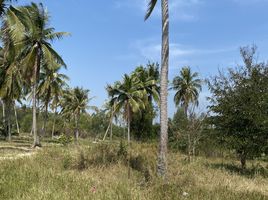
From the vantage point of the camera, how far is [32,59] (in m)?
32.8

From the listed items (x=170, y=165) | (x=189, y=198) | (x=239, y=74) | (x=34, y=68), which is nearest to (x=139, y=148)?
(x=170, y=165)

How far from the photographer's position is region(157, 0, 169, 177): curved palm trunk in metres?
12.8

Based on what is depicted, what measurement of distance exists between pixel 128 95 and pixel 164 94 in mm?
31885

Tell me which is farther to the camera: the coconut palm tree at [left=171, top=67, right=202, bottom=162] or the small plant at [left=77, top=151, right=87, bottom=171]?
the coconut palm tree at [left=171, top=67, right=202, bottom=162]

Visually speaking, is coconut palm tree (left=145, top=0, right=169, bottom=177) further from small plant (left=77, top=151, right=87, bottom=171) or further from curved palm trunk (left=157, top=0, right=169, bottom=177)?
Answer: small plant (left=77, top=151, right=87, bottom=171)

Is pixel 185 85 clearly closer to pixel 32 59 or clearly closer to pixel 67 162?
pixel 32 59

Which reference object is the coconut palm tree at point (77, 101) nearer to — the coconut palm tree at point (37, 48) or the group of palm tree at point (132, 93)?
the group of palm tree at point (132, 93)

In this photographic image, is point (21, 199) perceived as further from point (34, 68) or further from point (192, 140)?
point (34, 68)

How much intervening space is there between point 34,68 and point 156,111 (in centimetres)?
Answer: 2199

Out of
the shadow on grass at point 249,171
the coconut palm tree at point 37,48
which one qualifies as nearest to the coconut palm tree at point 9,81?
the coconut palm tree at point 37,48

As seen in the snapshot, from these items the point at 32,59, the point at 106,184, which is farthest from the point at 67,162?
the point at 32,59

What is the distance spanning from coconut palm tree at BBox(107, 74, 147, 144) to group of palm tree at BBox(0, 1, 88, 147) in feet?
23.6

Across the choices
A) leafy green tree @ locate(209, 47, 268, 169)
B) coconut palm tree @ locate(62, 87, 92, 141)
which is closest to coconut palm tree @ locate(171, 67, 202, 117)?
coconut palm tree @ locate(62, 87, 92, 141)

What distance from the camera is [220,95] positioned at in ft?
64.6
